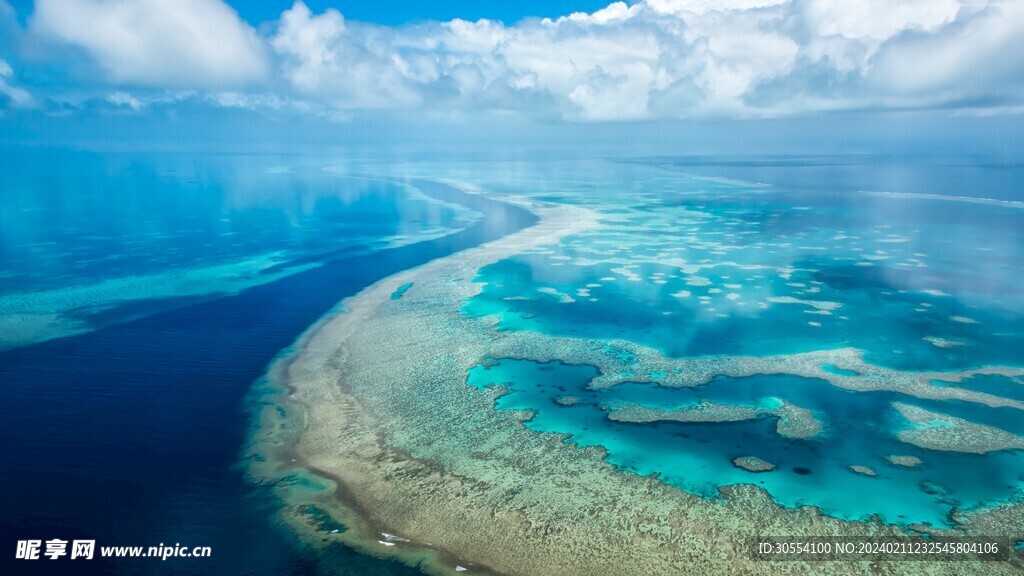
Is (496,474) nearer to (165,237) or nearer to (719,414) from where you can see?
(719,414)

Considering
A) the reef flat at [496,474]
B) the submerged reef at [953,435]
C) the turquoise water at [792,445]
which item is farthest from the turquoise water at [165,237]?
the submerged reef at [953,435]

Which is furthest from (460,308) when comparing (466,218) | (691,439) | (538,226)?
(466,218)

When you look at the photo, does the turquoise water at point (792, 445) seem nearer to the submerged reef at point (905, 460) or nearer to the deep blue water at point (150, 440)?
the submerged reef at point (905, 460)

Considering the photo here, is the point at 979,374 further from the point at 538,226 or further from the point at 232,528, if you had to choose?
the point at 538,226

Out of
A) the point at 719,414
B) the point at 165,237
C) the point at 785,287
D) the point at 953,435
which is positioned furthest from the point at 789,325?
the point at 165,237

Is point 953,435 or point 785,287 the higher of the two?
point 785,287

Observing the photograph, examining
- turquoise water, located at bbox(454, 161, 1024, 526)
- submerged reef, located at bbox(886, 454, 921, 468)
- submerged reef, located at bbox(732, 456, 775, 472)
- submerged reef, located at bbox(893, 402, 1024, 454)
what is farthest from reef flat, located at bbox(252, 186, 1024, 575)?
submerged reef, located at bbox(893, 402, 1024, 454)
